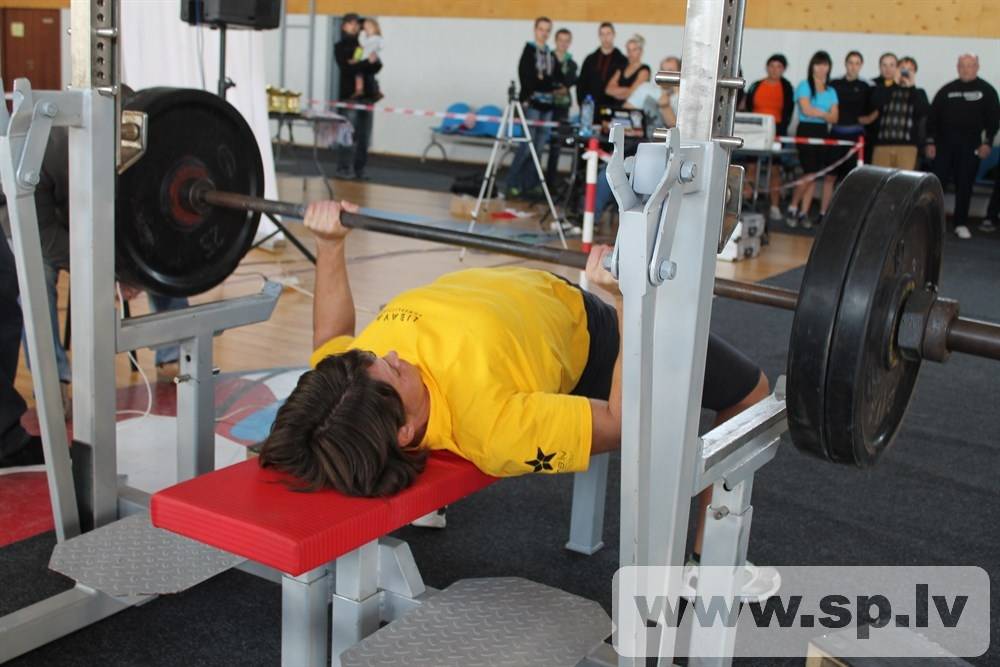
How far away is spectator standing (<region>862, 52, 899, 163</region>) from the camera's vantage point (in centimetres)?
898

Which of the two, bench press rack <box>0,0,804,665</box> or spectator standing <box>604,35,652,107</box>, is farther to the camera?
spectator standing <box>604,35,652,107</box>

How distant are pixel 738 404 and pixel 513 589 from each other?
67 cm

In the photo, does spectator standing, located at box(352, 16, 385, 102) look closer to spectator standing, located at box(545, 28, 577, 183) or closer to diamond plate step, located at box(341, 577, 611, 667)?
spectator standing, located at box(545, 28, 577, 183)

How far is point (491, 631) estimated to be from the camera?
71.8 inches

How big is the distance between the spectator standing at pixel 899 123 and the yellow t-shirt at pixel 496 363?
7.57 metres

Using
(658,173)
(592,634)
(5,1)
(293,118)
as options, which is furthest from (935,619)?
(5,1)

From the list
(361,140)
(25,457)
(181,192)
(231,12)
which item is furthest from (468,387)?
(361,140)

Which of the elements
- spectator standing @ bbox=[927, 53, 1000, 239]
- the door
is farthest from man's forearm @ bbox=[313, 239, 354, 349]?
the door

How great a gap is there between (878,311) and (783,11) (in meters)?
3.79

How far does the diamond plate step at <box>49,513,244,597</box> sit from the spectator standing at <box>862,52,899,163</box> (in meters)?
8.18

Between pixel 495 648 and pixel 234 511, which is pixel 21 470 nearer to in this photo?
pixel 234 511

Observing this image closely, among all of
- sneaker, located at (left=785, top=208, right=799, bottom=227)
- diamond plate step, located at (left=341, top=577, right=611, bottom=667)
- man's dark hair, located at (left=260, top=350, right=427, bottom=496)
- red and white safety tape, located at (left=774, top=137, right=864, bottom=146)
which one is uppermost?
red and white safety tape, located at (left=774, top=137, right=864, bottom=146)

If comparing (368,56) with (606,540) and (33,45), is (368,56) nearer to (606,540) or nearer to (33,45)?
(33,45)

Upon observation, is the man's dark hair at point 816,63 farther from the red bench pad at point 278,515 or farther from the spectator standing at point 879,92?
the red bench pad at point 278,515
